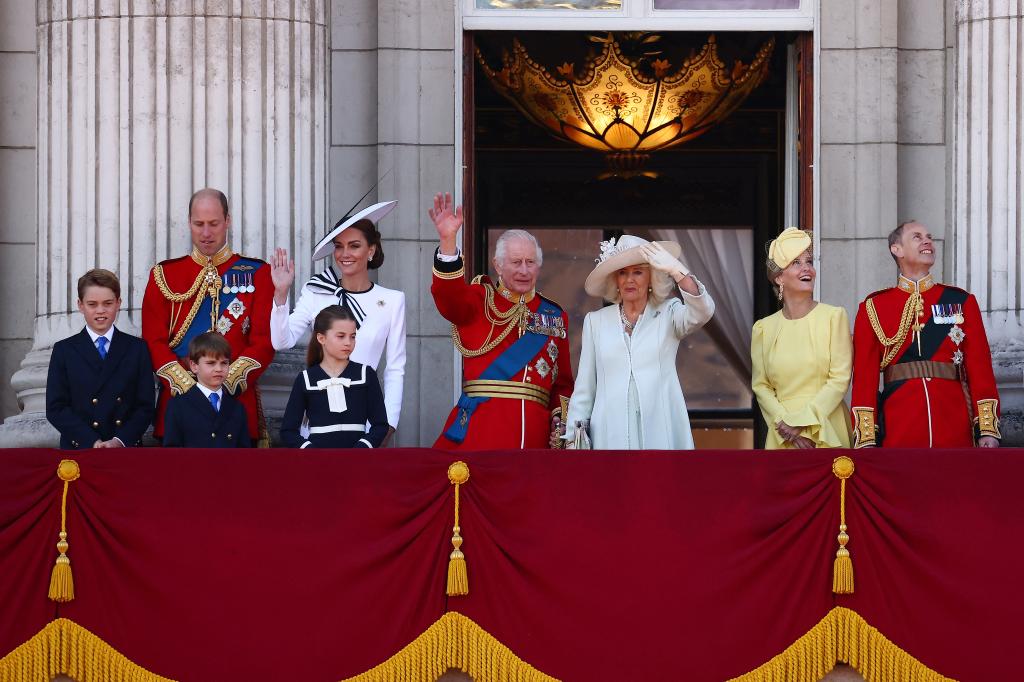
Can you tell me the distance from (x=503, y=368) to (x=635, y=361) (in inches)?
27.1

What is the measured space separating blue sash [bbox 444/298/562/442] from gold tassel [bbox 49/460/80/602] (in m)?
1.96

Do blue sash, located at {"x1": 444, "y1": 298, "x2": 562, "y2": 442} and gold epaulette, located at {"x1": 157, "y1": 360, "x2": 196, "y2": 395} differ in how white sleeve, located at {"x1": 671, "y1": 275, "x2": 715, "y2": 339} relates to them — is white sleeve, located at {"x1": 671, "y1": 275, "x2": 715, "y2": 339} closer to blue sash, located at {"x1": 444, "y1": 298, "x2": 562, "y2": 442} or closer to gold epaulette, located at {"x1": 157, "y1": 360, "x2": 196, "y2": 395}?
blue sash, located at {"x1": 444, "y1": 298, "x2": 562, "y2": 442}

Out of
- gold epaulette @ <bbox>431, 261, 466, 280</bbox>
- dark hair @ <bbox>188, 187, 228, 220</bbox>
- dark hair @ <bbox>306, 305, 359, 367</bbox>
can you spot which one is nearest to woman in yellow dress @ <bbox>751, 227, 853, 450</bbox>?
gold epaulette @ <bbox>431, 261, 466, 280</bbox>

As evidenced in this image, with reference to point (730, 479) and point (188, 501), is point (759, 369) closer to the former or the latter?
point (730, 479)

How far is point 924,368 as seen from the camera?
10.0 metres

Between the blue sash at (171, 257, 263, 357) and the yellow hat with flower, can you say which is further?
the blue sash at (171, 257, 263, 357)

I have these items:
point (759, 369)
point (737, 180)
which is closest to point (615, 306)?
point (759, 369)

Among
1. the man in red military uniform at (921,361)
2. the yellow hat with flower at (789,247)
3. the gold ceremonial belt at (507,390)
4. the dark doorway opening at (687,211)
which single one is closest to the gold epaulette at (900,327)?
the man in red military uniform at (921,361)

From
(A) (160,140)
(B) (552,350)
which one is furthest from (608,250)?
(A) (160,140)

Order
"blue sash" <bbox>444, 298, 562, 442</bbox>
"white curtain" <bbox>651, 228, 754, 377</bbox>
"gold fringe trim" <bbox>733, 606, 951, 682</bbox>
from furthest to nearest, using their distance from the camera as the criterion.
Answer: "white curtain" <bbox>651, 228, 754, 377</bbox> → "blue sash" <bbox>444, 298, 562, 442</bbox> → "gold fringe trim" <bbox>733, 606, 951, 682</bbox>

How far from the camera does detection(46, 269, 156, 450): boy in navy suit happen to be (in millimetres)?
9812

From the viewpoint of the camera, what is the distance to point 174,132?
446 inches

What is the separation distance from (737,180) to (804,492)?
29.7 feet

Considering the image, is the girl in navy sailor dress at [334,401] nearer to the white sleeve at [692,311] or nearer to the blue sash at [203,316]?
the blue sash at [203,316]
